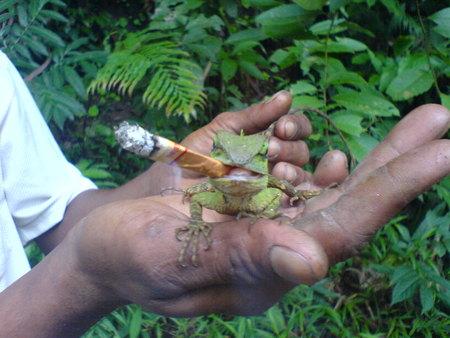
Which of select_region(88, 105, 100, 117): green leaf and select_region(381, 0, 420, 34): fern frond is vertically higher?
select_region(381, 0, 420, 34): fern frond

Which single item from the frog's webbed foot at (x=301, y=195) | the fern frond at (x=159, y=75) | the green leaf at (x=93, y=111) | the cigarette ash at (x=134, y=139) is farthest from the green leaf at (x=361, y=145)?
the green leaf at (x=93, y=111)

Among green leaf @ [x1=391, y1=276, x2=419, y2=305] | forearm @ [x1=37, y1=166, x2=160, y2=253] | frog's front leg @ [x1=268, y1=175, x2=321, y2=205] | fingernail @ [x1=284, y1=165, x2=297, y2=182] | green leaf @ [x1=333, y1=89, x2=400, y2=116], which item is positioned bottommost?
green leaf @ [x1=391, y1=276, x2=419, y2=305]

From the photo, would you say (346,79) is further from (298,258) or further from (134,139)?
(298,258)

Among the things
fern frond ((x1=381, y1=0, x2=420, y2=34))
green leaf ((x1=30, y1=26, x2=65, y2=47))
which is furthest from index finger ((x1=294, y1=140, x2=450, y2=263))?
green leaf ((x1=30, y1=26, x2=65, y2=47))

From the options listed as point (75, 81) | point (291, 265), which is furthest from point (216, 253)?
point (75, 81)

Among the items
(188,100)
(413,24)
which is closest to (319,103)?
(188,100)

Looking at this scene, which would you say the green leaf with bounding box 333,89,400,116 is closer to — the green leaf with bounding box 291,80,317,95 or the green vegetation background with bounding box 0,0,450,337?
the green vegetation background with bounding box 0,0,450,337
